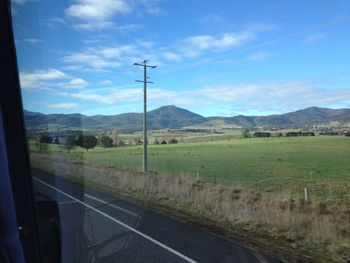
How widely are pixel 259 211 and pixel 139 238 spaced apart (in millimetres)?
6650

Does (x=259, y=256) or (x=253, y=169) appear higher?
(x=259, y=256)

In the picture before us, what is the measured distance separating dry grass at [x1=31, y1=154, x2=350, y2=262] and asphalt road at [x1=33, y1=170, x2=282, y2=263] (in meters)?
0.72

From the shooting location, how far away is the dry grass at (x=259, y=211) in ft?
34.1

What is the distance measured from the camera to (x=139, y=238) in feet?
35.5

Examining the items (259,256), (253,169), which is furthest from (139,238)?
(253,169)

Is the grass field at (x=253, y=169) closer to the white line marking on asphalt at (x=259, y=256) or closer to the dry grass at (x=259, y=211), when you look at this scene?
the dry grass at (x=259, y=211)

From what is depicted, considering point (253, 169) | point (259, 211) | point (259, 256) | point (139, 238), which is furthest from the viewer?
point (253, 169)

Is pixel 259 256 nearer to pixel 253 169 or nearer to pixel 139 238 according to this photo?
Result: pixel 139 238

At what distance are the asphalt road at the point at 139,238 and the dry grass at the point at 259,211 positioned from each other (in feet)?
2.35

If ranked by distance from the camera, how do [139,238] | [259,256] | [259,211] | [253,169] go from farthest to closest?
[253,169] → [259,211] → [139,238] → [259,256]

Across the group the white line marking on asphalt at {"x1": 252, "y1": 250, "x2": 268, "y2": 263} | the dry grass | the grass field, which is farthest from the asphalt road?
the grass field

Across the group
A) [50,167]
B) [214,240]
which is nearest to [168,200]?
[214,240]

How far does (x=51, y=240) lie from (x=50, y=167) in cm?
140

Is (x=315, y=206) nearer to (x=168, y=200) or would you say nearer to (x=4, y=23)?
(x=168, y=200)
